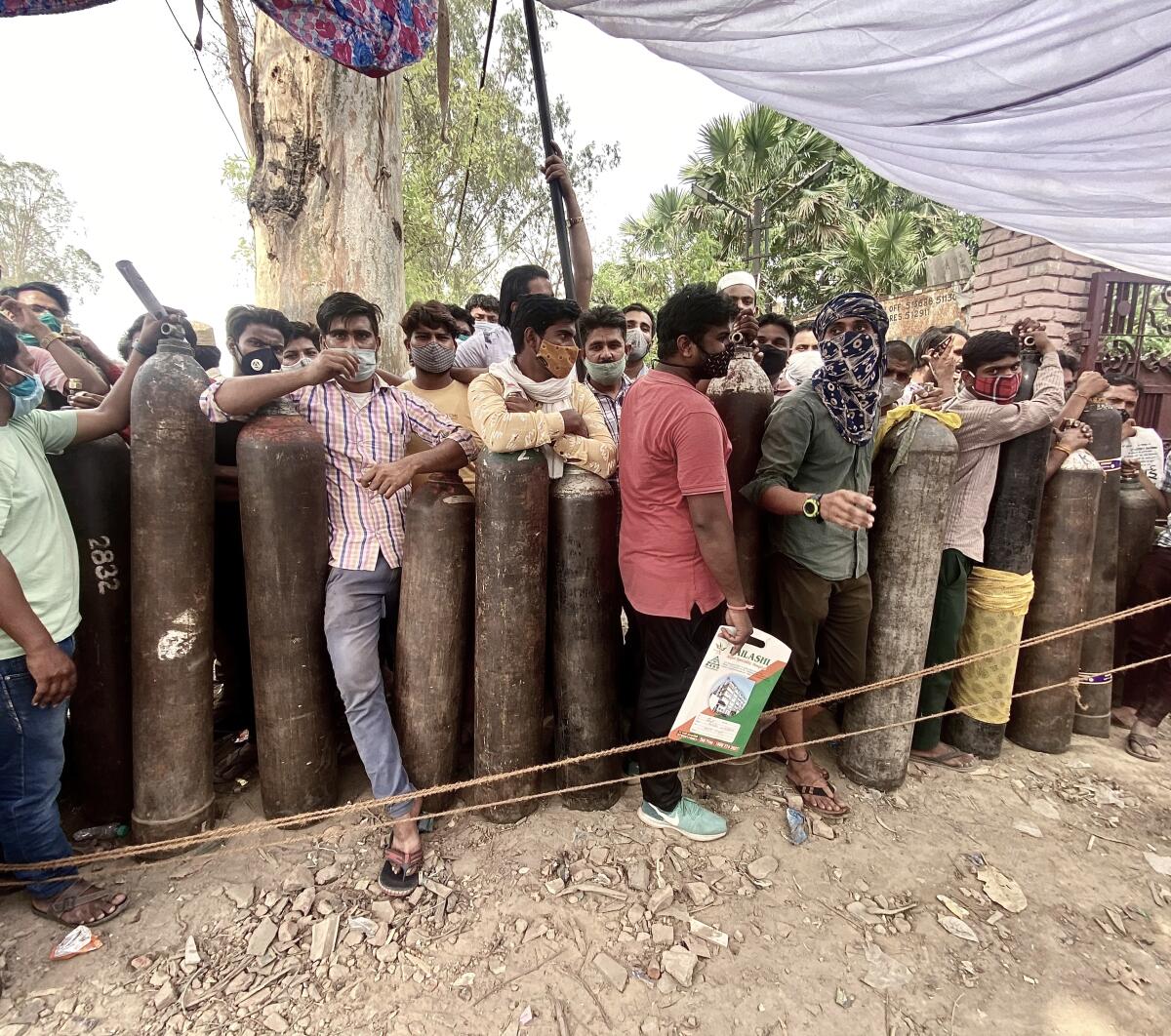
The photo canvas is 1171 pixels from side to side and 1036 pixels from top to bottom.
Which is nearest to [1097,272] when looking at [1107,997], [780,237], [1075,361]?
[1075,361]

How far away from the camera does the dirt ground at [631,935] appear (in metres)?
1.71

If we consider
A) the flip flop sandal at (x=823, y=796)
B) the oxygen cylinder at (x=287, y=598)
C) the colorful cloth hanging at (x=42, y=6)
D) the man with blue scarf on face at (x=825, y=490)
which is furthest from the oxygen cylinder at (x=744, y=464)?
the colorful cloth hanging at (x=42, y=6)

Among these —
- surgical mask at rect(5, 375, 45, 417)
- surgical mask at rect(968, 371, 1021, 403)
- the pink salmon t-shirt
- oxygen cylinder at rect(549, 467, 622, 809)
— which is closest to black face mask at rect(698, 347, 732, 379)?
the pink salmon t-shirt

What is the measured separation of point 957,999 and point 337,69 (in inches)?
220

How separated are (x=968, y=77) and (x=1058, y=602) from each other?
7.90 feet

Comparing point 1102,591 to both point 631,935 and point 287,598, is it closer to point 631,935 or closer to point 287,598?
point 631,935

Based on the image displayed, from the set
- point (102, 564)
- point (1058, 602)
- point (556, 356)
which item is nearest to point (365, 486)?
point (556, 356)

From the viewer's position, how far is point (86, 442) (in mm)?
2152

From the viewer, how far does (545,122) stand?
305 centimetres

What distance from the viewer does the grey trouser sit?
2.20 m

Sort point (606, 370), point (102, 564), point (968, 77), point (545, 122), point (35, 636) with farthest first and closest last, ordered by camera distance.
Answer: point (545, 122) < point (606, 370) < point (968, 77) < point (102, 564) < point (35, 636)

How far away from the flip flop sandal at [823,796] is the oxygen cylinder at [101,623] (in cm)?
276

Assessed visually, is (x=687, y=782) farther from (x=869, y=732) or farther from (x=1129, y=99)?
(x=1129, y=99)

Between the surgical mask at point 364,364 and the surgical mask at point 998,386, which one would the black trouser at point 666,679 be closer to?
the surgical mask at point 364,364
